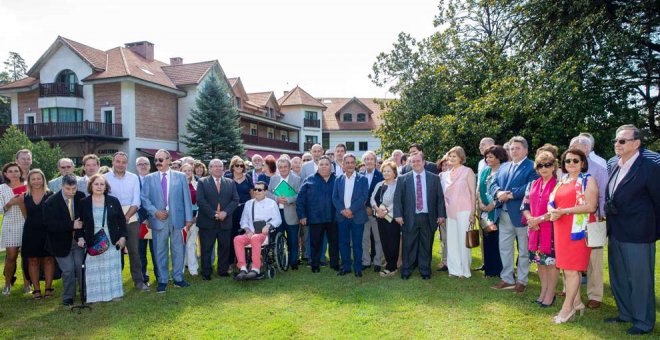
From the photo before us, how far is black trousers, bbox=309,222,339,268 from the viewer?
735cm

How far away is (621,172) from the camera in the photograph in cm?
445

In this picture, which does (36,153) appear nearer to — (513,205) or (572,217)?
(513,205)

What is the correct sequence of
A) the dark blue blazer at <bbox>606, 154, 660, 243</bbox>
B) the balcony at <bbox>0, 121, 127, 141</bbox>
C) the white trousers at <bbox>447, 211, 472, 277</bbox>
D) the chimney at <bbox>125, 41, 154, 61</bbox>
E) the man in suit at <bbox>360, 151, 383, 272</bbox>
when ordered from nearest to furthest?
the dark blue blazer at <bbox>606, 154, 660, 243</bbox>, the white trousers at <bbox>447, 211, 472, 277</bbox>, the man in suit at <bbox>360, 151, 383, 272</bbox>, the balcony at <bbox>0, 121, 127, 141</bbox>, the chimney at <bbox>125, 41, 154, 61</bbox>

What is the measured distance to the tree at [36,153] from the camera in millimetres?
19609

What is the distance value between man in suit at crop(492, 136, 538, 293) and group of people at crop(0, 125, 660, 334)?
0.06 feet

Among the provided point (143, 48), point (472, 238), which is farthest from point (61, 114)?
point (472, 238)

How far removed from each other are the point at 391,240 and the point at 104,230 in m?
4.24

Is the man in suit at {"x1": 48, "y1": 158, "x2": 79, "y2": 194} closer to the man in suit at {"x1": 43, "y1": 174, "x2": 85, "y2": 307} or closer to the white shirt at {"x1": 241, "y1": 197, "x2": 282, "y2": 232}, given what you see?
the man in suit at {"x1": 43, "y1": 174, "x2": 85, "y2": 307}

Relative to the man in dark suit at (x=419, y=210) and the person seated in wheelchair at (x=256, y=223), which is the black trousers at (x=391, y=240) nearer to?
the man in dark suit at (x=419, y=210)

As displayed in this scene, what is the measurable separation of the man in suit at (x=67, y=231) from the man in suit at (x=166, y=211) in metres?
0.94

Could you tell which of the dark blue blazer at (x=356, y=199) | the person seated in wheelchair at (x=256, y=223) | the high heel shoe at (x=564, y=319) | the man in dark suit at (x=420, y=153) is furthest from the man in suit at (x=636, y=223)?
the person seated in wheelchair at (x=256, y=223)

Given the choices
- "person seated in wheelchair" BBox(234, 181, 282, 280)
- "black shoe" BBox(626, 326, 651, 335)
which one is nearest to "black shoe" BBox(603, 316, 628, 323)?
"black shoe" BBox(626, 326, 651, 335)

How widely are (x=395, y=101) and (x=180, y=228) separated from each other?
50.2 ft

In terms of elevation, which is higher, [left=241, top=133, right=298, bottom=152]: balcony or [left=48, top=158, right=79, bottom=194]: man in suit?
[left=241, top=133, right=298, bottom=152]: balcony
